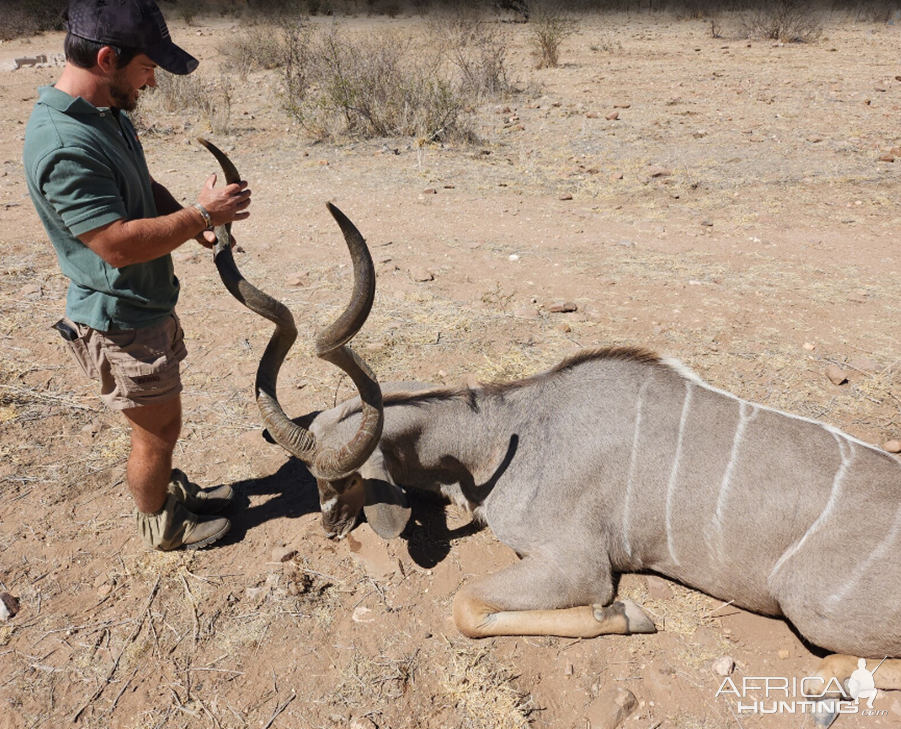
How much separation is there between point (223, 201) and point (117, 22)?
0.74m

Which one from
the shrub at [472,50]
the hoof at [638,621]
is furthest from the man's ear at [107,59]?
the shrub at [472,50]

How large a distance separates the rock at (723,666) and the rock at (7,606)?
11.1ft

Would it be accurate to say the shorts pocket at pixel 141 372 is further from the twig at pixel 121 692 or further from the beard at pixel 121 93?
the twig at pixel 121 692

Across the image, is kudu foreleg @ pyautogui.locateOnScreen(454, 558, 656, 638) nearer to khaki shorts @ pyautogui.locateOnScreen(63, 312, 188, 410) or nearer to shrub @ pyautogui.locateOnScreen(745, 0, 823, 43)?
khaki shorts @ pyautogui.locateOnScreen(63, 312, 188, 410)

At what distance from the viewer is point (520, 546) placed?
3543 mm

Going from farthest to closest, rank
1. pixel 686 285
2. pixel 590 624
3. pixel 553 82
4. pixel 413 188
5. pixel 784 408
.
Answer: pixel 553 82 → pixel 413 188 → pixel 686 285 → pixel 784 408 → pixel 590 624

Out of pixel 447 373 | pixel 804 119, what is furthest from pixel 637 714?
pixel 804 119

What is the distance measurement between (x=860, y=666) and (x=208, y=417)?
4.02 m

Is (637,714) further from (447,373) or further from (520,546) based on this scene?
(447,373)

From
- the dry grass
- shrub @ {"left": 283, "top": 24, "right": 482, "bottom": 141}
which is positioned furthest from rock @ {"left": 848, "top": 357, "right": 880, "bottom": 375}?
shrub @ {"left": 283, "top": 24, "right": 482, "bottom": 141}

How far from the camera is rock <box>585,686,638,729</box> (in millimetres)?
2932

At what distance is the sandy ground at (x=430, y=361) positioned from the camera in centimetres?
311

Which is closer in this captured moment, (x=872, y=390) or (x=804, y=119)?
(x=872, y=390)

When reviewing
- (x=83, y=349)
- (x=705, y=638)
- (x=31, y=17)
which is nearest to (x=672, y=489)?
(x=705, y=638)
